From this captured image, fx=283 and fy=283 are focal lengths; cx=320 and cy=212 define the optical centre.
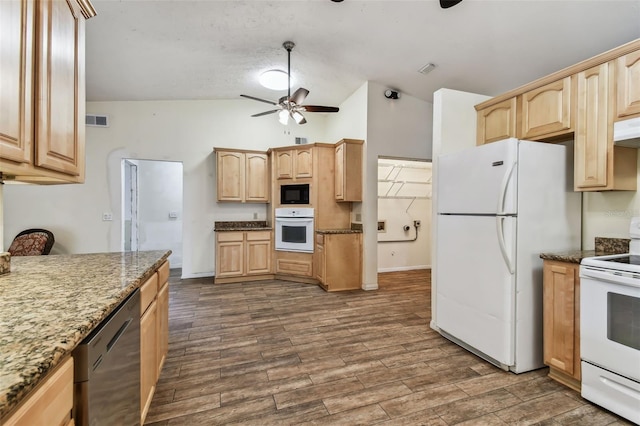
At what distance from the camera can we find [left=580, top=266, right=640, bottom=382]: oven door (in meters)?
1.62

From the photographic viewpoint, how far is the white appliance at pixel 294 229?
480 cm

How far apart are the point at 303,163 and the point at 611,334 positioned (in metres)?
4.10

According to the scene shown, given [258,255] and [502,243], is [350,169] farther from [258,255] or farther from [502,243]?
[502,243]

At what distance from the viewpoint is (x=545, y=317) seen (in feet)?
7.02

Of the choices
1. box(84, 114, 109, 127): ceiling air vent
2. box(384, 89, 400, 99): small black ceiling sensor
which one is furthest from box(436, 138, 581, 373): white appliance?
box(84, 114, 109, 127): ceiling air vent

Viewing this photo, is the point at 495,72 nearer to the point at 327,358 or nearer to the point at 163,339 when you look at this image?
the point at 327,358

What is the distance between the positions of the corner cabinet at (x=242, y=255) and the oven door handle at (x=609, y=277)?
164 inches

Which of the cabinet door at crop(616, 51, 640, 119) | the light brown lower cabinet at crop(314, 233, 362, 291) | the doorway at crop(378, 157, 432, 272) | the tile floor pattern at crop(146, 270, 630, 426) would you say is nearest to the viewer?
the tile floor pattern at crop(146, 270, 630, 426)

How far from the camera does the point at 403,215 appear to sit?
5.83 m

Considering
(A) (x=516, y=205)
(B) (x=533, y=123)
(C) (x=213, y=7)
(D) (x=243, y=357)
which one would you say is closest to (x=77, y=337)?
(D) (x=243, y=357)

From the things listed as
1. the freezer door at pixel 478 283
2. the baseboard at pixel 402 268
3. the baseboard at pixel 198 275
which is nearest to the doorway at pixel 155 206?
the baseboard at pixel 198 275

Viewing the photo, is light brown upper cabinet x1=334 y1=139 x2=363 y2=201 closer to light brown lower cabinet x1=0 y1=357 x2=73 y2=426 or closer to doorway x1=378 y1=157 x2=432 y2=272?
doorway x1=378 y1=157 x2=432 y2=272

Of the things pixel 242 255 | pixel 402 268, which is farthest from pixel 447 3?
pixel 402 268

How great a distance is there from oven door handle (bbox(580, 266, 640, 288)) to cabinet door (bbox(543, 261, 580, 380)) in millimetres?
139
